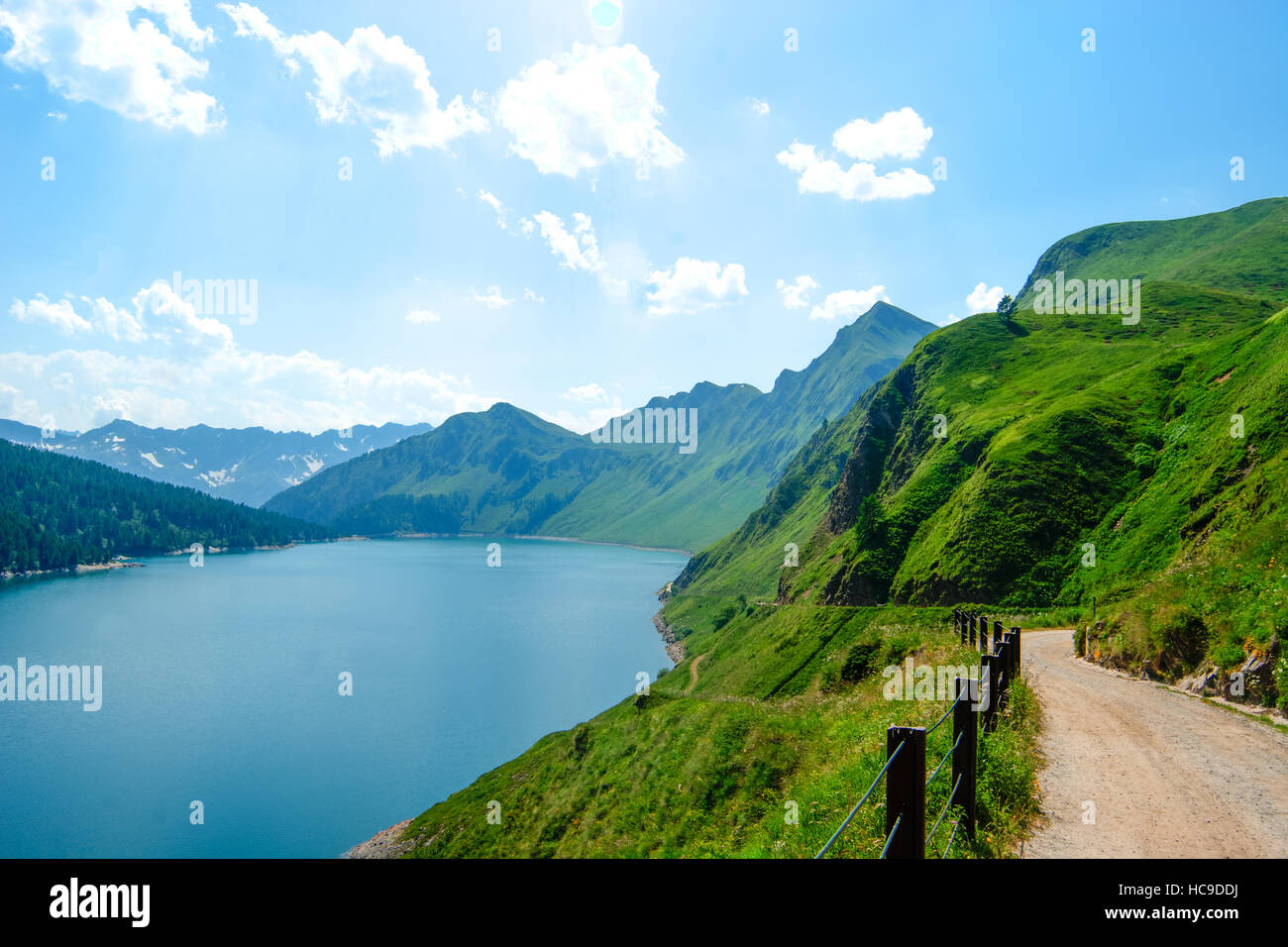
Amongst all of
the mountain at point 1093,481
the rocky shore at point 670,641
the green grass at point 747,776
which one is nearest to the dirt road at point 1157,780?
the green grass at point 747,776

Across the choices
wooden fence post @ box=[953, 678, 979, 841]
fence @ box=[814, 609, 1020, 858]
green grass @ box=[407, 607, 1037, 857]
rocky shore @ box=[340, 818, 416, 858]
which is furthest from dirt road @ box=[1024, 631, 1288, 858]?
rocky shore @ box=[340, 818, 416, 858]

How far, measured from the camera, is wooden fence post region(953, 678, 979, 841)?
1030cm

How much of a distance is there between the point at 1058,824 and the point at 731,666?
245 ft

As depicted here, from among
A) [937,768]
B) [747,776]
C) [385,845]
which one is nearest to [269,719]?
[385,845]

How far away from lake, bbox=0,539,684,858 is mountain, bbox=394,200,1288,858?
20873 millimetres

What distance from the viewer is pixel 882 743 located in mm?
16078

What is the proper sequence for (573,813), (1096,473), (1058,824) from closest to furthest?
(1058,824), (573,813), (1096,473)

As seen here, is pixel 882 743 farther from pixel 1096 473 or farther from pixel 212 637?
pixel 212 637

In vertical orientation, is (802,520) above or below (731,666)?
above

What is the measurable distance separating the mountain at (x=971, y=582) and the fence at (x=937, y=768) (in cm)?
64

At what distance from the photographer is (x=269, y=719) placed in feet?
318

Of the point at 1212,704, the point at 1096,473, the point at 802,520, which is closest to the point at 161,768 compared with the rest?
the point at 1212,704

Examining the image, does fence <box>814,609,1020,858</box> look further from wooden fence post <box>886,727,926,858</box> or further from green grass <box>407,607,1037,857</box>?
green grass <box>407,607,1037,857</box>

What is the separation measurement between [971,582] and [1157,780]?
182 feet
